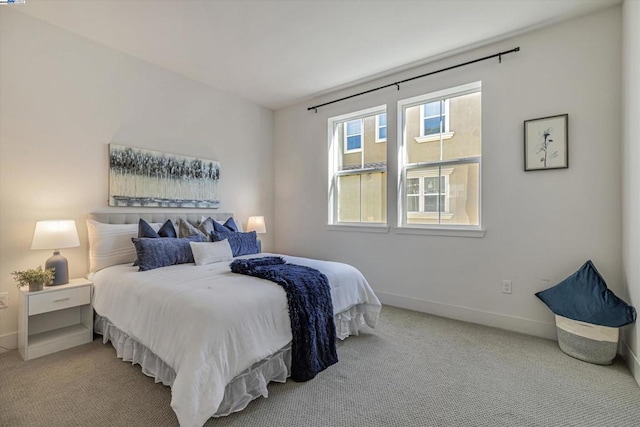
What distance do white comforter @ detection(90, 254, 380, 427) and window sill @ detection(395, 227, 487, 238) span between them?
1.26 meters

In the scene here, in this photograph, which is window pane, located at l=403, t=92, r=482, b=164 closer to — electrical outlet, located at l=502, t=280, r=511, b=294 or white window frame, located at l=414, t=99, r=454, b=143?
white window frame, located at l=414, t=99, r=454, b=143

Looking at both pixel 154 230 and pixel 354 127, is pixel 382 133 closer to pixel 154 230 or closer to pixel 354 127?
pixel 354 127

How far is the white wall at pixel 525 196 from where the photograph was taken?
7.98 ft

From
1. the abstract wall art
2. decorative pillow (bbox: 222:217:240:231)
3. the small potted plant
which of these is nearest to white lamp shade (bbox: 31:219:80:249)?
the small potted plant

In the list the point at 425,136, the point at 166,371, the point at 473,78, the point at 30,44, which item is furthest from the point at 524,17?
the point at 30,44

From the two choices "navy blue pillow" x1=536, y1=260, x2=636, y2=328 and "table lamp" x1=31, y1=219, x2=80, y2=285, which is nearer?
"navy blue pillow" x1=536, y1=260, x2=636, y2=328

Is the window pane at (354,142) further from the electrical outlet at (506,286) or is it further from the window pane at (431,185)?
the electrical outlet at (506,286)

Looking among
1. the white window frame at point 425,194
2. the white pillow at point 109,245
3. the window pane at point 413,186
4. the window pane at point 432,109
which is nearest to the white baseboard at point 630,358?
the white window frame at point 425,194

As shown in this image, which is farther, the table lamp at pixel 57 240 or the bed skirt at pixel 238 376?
the table lamp at pixel 57 240

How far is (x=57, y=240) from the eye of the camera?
2.38 m

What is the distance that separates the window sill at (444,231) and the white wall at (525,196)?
51mm

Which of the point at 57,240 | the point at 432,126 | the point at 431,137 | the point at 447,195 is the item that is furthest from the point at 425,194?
the point at 57,240

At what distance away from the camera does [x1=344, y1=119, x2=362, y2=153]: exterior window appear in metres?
4.04

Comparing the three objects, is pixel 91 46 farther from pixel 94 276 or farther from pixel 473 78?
pixel 473 78
